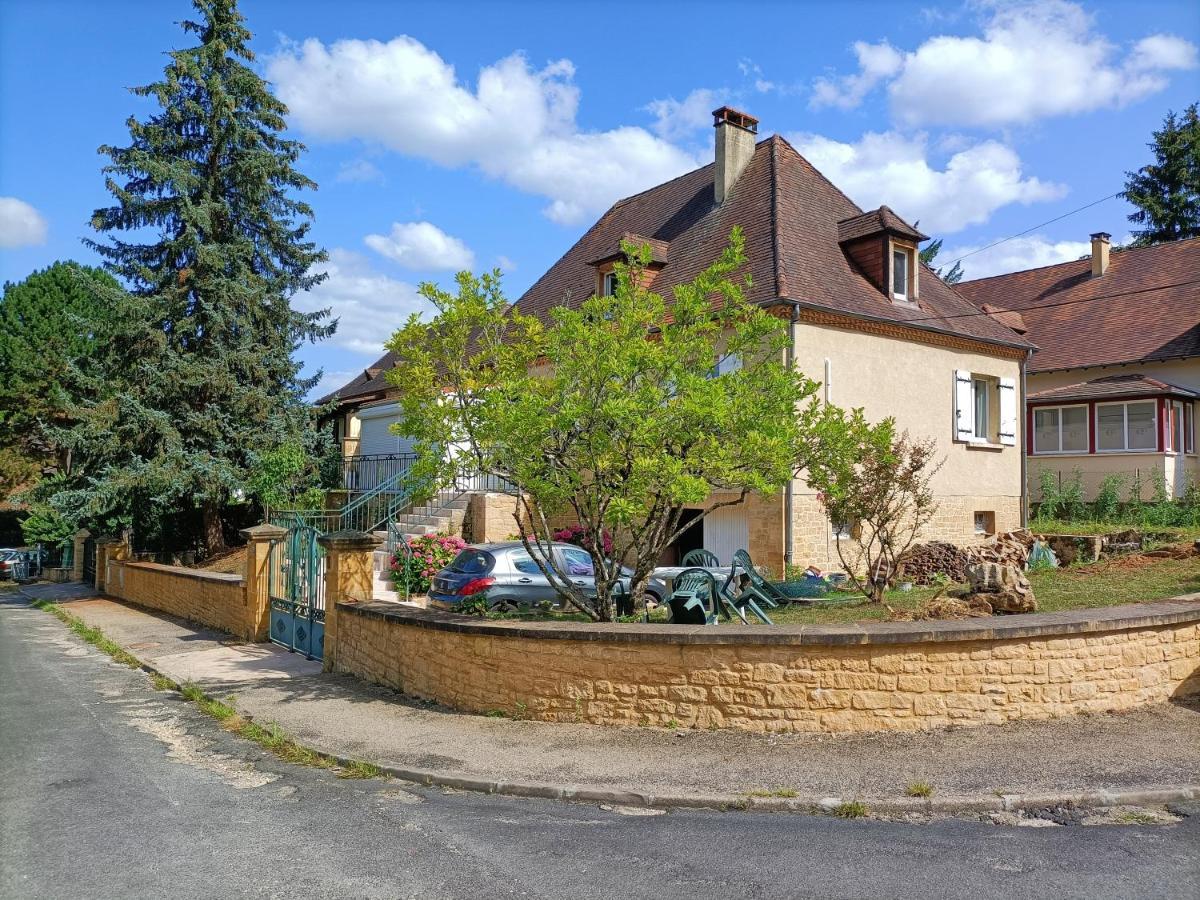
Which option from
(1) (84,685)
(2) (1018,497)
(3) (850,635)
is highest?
(2) (1018,497)

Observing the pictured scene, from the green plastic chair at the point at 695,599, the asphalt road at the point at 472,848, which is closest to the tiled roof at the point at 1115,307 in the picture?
the green plastic chair at the point at 695,599

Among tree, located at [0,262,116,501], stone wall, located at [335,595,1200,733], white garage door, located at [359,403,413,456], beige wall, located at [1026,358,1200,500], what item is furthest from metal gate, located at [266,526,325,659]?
tree, located at [0,262,116,501]

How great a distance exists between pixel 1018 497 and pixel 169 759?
62.5 ft

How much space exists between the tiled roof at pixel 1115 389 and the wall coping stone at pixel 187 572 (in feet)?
69.0

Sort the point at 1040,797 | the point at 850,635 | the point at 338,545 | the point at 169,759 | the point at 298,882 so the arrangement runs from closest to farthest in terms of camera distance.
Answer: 1. the point at 298,882
2. the point at 1040,797
3. the point at 850,635
4. the point at 169,759
5. the point at 338,545

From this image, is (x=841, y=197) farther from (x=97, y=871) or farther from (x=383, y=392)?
(x=97, y=871)

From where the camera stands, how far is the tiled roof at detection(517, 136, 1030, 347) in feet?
57.6

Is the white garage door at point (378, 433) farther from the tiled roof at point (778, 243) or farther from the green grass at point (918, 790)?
the green grass at point (918, 790)

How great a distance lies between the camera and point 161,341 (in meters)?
21.7

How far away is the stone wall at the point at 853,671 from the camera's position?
727 centimetres

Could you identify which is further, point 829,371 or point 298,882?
point 829,371

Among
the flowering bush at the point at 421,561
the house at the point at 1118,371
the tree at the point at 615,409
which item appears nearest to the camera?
the tree at the point at 615,409

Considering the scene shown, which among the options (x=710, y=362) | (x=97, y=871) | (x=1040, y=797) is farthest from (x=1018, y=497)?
(x=97, y=871)

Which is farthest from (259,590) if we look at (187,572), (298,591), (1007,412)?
(1007,412)
